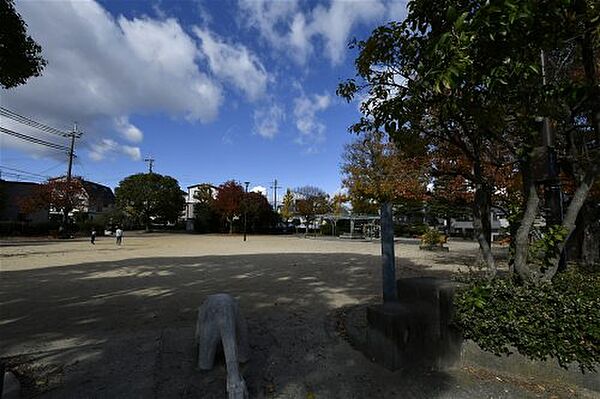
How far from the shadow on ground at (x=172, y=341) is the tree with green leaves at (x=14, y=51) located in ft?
11.1

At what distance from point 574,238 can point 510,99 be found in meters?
7.32

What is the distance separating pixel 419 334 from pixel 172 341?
2622mm

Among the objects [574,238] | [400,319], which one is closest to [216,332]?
[400,319]

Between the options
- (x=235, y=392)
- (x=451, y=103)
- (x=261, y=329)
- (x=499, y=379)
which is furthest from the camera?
(x=261, y=329)

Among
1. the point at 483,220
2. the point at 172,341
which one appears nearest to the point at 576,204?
the point at 483,220

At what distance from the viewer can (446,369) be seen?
3254mm

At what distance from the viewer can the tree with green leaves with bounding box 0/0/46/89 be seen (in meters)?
4.47

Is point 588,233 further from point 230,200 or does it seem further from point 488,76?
point 230,200

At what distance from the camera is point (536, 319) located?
2990 mm

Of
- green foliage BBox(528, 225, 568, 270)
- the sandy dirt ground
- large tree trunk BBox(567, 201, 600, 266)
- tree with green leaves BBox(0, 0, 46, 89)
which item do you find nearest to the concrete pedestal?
the sandy dirt ground

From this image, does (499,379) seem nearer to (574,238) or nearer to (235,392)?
(235,392)

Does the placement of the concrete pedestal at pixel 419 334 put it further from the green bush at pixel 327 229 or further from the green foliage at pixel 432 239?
the green bush at pixel 327 229

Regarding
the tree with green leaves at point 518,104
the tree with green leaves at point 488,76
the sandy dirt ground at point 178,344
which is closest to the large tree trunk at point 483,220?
the tree with green leaves at point 488,76

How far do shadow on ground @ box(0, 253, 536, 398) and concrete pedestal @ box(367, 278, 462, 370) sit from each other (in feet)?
0.46
